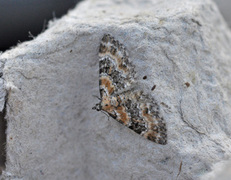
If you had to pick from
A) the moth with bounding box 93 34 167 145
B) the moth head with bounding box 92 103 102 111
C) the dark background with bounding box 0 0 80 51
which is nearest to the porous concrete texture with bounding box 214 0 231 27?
the dark background with bounding box 0 0 80 51

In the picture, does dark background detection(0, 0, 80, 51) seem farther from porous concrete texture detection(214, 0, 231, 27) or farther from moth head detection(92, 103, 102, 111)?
porous concrete texture detection(214, 0, 231, 27)

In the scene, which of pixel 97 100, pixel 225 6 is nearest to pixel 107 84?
pixel 97 100

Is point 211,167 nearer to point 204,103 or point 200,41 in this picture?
point 204,103

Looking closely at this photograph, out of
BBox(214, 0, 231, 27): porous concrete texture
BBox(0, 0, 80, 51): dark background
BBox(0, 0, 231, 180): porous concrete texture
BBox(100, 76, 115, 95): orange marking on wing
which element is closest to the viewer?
BBox(0, 0, 231, 180): porous concrete texture

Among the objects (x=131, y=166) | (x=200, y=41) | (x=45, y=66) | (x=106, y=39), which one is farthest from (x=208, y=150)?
(x=45, y=66)

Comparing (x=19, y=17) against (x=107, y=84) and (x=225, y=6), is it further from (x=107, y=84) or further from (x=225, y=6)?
(x=225, y=6)

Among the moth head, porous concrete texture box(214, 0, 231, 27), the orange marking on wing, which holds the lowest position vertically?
the moth head

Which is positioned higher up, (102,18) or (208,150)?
(102,18)

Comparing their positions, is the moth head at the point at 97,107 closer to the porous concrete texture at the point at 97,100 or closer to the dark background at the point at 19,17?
the porous concrete texture at the point at 97,100
